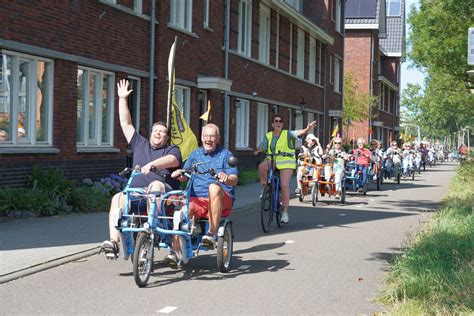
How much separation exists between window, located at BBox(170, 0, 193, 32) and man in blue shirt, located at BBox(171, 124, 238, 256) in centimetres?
1225

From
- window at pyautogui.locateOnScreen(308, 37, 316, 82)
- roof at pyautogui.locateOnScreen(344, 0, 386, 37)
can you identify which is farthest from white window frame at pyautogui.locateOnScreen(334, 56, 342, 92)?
roof at pyautogui.locateOnScreen(344, 0, 386, 37)

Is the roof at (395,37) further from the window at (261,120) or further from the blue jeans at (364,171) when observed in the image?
the blue jeans at (364,171)

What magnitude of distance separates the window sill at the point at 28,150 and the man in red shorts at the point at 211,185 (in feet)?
17.9

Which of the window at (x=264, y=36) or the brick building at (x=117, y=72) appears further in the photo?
the window at (x=264, y=36)

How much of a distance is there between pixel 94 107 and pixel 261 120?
14.3 m

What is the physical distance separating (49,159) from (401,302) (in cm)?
960

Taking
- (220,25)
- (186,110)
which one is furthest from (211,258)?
(220,25)

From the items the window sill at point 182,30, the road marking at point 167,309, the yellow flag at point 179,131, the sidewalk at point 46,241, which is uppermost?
the window sill at point 182,30

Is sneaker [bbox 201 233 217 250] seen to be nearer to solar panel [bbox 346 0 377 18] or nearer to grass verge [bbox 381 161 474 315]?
grass verge [bbox 381 161 474 315]

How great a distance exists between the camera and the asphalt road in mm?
6902

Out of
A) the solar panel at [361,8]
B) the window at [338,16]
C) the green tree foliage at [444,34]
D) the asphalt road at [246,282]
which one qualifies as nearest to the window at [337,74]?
the window at [338,16]

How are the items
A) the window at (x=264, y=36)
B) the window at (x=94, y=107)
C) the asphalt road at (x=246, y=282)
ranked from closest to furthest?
the asphalt road at (x=246, y=282)
the window at (x=94, y=107)
the window at (x=264, y=36)

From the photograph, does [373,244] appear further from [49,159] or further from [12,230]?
[49,159]

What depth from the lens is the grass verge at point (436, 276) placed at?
6.42 m
